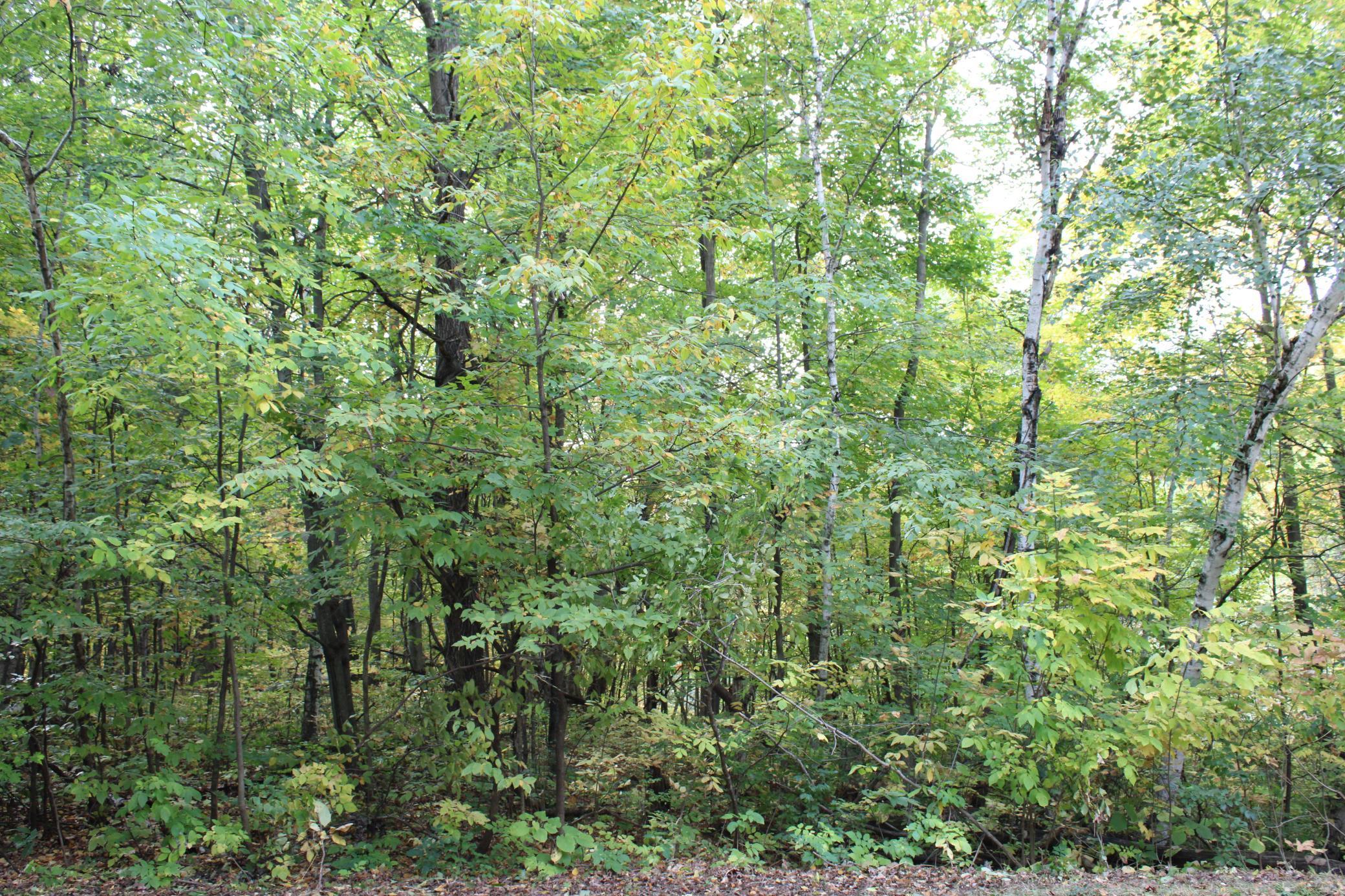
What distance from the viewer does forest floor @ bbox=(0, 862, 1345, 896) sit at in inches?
170

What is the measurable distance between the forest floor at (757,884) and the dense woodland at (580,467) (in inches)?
10.3

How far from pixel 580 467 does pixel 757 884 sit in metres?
3.23

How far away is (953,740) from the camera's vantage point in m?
6.49

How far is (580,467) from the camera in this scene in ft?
17.3

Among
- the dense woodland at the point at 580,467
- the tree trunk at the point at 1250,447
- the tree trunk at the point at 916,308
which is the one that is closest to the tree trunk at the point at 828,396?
the dense woodland at the point at 580,467

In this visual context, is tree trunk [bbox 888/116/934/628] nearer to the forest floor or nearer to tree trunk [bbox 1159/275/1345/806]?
tree trunk [bbox 1159/275/1345/806]

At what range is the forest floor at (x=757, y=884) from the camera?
4320 millimetres

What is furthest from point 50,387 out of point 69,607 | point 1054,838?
point 1054,838

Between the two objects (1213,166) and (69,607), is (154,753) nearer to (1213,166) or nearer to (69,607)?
(69,607)

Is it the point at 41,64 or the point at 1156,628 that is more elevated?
the point at 41,64

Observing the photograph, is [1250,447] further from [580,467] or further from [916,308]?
[580,467]

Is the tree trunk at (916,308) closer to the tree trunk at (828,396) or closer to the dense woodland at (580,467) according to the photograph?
the tree trunk at (828,396)

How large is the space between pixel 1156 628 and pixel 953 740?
2.20 meters

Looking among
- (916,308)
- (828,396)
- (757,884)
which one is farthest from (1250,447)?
(757,884)
